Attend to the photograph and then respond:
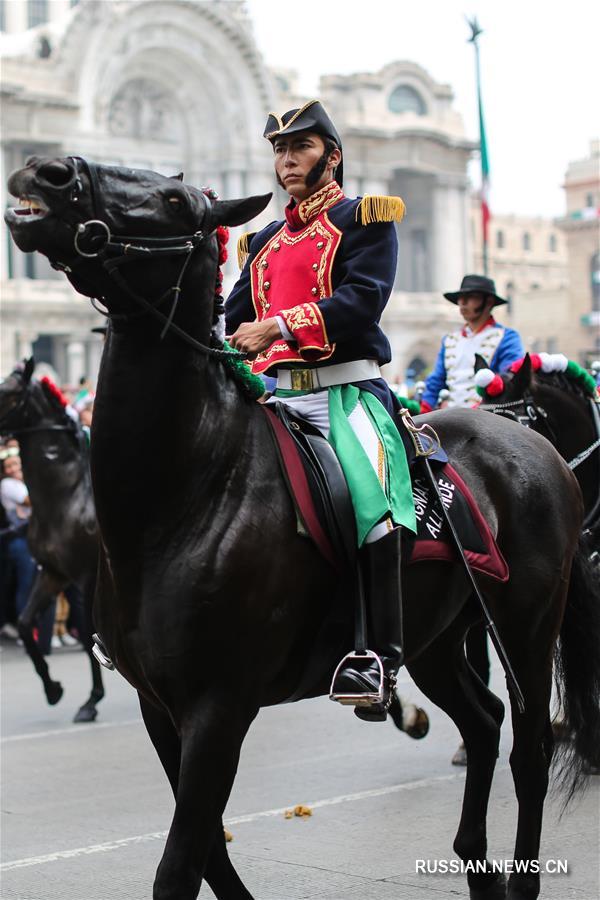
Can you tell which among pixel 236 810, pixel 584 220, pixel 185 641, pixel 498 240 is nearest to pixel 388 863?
pixel 236 810

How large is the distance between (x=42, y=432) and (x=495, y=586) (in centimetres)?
612

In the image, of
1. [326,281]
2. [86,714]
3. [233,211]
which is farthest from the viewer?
[86,714]

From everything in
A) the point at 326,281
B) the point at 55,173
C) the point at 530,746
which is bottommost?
the point at 530,746

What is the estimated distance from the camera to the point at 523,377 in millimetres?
7785

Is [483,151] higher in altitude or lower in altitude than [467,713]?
higher

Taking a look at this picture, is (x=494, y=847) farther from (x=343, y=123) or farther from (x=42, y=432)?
(x=343, y=123)

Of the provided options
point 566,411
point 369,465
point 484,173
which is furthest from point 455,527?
point 484,173

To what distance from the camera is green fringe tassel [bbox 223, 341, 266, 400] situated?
425cm

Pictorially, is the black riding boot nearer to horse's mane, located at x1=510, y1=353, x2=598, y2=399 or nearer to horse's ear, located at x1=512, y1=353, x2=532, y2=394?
horse's ear, located at x1=512, y1=353, x2=532, y2=394

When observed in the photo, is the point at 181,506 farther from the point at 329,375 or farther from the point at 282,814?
the point at 282,814

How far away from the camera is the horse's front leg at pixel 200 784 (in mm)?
3771

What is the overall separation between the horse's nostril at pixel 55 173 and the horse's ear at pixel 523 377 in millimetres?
4437

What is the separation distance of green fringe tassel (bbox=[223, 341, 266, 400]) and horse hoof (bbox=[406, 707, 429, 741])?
3.85 m

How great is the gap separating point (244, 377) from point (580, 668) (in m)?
2.27
